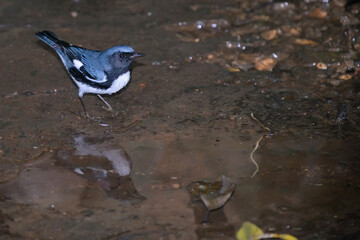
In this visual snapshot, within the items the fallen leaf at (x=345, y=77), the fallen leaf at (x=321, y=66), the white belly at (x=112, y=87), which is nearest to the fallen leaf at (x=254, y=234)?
the white belly at (x=112, y=87)

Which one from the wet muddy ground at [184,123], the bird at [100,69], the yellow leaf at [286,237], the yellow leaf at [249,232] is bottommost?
the yellow leaf at [286,237]

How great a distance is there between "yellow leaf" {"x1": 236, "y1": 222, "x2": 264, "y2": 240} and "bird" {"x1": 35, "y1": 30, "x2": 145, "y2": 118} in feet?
6.66

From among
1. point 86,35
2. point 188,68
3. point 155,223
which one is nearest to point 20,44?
point 86,35

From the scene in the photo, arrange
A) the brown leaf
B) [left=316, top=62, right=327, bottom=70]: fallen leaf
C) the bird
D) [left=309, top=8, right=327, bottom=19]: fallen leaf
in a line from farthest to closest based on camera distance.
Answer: [left=309, top=8, right=327, bottom=19]: fallen leaf < the brown leaf < [left=316, top=62, right=327, bottom=70]: fallen leaf < the bird

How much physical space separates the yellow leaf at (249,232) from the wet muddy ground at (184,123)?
87mm

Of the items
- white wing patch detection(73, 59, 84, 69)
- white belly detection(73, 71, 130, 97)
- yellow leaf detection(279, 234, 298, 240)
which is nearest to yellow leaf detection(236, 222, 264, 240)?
yellow leaf detection(279, 234, 298, 240)

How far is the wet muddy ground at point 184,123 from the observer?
394cm

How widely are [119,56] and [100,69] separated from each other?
0.22m

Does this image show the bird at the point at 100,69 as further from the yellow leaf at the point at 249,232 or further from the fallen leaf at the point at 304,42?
the fallen leaf at the point at 304,42

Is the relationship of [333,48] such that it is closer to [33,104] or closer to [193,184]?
[193,184]

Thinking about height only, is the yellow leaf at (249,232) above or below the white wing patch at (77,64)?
below

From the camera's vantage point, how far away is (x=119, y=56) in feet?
17.0

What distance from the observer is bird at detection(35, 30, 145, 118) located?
16.8 ft

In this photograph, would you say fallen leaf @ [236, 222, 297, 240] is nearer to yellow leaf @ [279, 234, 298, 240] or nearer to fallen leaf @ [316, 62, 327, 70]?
yellow leaf @ [279, 234, 298, 240]
